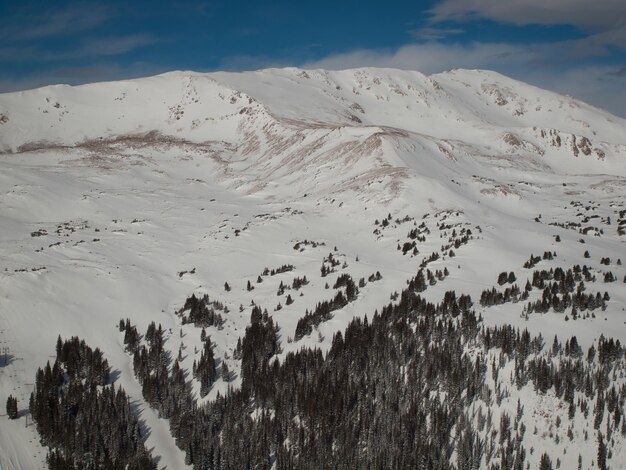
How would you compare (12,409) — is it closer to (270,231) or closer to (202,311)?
(202,311)

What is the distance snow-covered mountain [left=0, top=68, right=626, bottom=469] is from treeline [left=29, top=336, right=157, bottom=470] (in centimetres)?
145

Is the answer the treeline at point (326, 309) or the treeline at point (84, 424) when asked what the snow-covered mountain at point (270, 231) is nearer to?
the treeline at point (326, 309)

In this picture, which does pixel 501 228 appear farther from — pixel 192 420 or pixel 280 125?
pixel 280 125

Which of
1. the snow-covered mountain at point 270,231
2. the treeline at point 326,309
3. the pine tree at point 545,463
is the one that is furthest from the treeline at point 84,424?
the pine tree at point 545,463

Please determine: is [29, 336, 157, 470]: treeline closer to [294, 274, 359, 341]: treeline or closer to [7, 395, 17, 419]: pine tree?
[7, 395, 17, 419]: pine tree

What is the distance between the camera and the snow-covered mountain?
3644 cm

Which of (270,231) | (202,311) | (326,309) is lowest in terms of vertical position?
(202,311)

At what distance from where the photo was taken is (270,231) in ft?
228

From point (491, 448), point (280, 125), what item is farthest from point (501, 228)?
point (280, 125)

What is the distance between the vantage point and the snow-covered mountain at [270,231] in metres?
36.4

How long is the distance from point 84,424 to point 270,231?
42966 mm

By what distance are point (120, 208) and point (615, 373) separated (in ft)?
261

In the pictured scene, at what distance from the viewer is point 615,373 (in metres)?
27.6

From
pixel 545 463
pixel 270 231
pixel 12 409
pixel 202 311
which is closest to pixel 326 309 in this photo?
pixel 202 311
